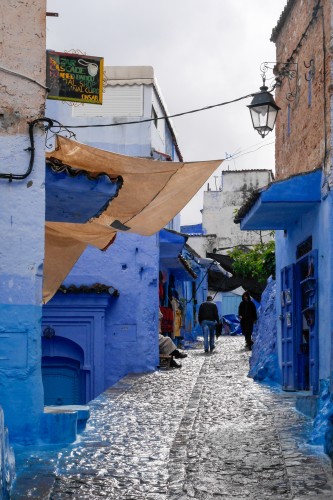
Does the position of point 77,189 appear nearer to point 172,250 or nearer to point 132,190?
point 132,190


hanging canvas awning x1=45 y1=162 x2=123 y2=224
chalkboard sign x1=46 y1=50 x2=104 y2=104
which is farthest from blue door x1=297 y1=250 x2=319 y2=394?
chalkboard sign x1=46 y1=50 x2=104 y2=104

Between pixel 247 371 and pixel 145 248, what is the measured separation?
369cm

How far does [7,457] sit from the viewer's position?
643 centimetres

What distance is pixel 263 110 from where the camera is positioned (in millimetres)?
12156

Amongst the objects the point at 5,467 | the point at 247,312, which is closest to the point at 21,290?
the point at 5,467

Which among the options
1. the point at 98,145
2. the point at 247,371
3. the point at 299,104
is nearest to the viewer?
the point at 299,104

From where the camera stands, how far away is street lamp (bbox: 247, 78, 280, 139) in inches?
476

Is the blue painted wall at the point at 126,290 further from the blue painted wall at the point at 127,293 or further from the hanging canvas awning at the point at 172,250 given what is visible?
the hanging canvas awning at the point at 172,250

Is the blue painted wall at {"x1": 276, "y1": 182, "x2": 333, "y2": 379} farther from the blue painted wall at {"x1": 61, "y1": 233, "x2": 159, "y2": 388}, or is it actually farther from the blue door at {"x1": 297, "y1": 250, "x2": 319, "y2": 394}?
the blue painted wall at {"x1": 61, "y1": 233, "x2": 159, "y2": 388}

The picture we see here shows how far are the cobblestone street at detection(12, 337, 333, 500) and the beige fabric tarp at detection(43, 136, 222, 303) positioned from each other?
2.55 m

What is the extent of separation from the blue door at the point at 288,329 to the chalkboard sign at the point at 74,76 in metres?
4.89

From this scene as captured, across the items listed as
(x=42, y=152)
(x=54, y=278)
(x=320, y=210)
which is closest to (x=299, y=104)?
(x=320, y=210)

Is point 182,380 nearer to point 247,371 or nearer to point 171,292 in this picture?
point 247,371

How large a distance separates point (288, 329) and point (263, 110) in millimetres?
4170
